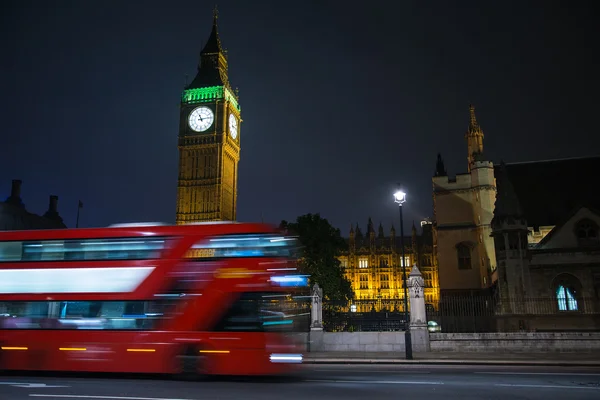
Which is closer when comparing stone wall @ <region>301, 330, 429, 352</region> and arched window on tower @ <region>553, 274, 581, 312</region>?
stone wall @ <region>301, 330, 429, 352</region>

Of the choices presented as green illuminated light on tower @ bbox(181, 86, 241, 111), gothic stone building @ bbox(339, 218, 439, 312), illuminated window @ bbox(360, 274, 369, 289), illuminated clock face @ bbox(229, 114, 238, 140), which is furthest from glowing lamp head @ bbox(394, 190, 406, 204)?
illuminated window @ bbox(360, 274, 369, 289)

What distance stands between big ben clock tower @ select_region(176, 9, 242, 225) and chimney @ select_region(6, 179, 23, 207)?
32.3 metres

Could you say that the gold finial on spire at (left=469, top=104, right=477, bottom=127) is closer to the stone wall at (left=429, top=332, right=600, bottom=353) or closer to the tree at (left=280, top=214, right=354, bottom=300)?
the tree at (left=280, top=214, right=354, bottom=300)

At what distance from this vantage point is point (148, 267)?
36.3ft

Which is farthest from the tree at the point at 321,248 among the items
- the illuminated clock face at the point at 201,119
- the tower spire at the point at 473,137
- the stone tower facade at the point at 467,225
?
the illuminated clock face at the point at 201,119

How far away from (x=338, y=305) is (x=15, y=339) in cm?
1373

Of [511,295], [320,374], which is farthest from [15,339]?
[511,295]

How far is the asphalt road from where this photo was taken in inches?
330

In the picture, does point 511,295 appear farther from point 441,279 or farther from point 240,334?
point 240,334

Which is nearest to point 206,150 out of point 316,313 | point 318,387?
point 316,313

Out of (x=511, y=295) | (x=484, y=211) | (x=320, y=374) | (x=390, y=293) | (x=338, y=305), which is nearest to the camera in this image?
(x=320, y=374)

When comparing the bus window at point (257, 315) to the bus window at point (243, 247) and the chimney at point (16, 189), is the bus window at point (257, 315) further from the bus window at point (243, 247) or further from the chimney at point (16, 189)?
the chimney at point (16, 189)

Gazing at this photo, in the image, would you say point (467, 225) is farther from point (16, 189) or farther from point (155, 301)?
point (16, 189)

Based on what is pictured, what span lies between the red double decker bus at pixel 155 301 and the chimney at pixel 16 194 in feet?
192
